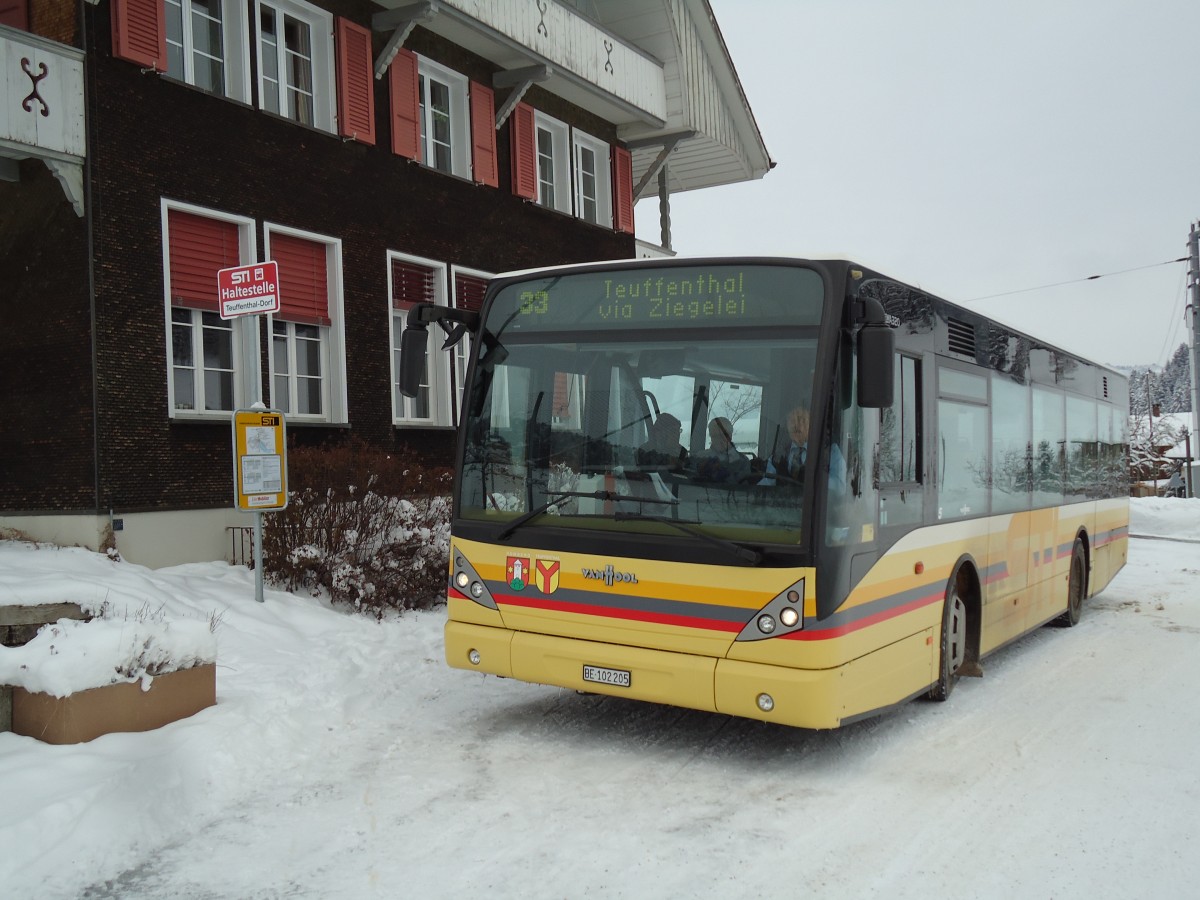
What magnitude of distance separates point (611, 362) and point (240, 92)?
10.1 meters

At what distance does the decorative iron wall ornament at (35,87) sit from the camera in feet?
39.3

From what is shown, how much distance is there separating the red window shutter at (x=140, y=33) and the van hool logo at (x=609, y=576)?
9.69 metres

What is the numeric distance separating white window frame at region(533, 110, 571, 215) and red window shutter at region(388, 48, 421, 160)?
402 cm

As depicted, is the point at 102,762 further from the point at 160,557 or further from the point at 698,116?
the point at 698,116

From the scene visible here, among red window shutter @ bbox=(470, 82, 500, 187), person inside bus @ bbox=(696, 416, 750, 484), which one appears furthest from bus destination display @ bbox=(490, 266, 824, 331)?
red window shutter @ bbox=(470, 82, 500, 187)

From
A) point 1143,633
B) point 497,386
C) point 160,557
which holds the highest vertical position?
point 497,386

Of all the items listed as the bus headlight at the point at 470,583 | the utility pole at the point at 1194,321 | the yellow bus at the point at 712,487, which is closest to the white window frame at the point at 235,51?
the yellow bus at the point at 712,487

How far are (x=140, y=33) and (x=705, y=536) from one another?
10449 millimetres

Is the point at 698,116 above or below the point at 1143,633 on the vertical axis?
above

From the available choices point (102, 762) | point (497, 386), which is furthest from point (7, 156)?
point (102, 762)

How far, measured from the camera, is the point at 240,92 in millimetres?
14875

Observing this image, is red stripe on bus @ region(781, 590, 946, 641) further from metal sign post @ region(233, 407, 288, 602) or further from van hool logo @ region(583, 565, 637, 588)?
metal sign post @ region(233, 407, 288, 602)

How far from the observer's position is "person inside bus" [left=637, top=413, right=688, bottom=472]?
21.4 feet

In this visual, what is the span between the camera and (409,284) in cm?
1784
